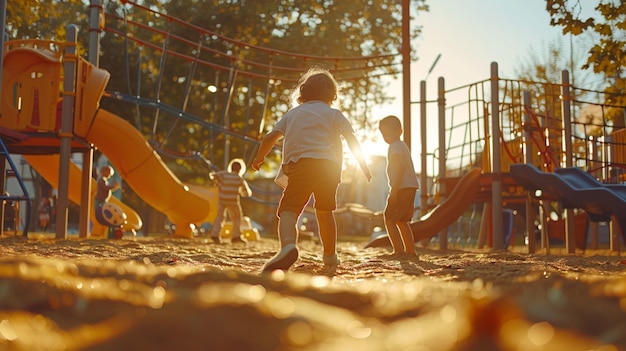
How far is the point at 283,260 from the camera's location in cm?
443

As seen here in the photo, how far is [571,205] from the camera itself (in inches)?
381

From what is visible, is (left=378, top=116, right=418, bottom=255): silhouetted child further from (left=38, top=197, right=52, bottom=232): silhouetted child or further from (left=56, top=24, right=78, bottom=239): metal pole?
(left=38, top=197, right=52, bottom=232): silhouetted child

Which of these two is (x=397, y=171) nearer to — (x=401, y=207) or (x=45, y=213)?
(x=401, y=207)

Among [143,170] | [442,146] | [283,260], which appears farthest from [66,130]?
[283,260]

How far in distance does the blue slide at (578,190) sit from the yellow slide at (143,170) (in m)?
6.33

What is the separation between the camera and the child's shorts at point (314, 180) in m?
5.24

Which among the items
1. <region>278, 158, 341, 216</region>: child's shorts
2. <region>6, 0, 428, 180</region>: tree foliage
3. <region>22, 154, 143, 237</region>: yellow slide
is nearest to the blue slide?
<region>278, 158, 341, 216</region>: child's shorts

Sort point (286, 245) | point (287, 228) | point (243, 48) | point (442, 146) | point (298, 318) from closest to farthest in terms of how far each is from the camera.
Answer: point (298, 318) < point (286, 245) < point (287, 228) < point (442, 146) < point (243, 48)

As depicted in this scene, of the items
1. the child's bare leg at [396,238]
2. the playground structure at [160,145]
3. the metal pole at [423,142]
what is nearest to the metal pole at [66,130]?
the playground structure at [160,145]

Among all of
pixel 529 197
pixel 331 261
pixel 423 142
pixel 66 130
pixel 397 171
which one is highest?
pixel 423 142

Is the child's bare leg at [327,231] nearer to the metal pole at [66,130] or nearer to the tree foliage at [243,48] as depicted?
the metal pole at [66,130]

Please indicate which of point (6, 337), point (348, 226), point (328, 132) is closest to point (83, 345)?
point (6, 337)

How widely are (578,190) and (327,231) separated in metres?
4.47

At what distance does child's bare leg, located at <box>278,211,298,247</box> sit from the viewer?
15.7ft
